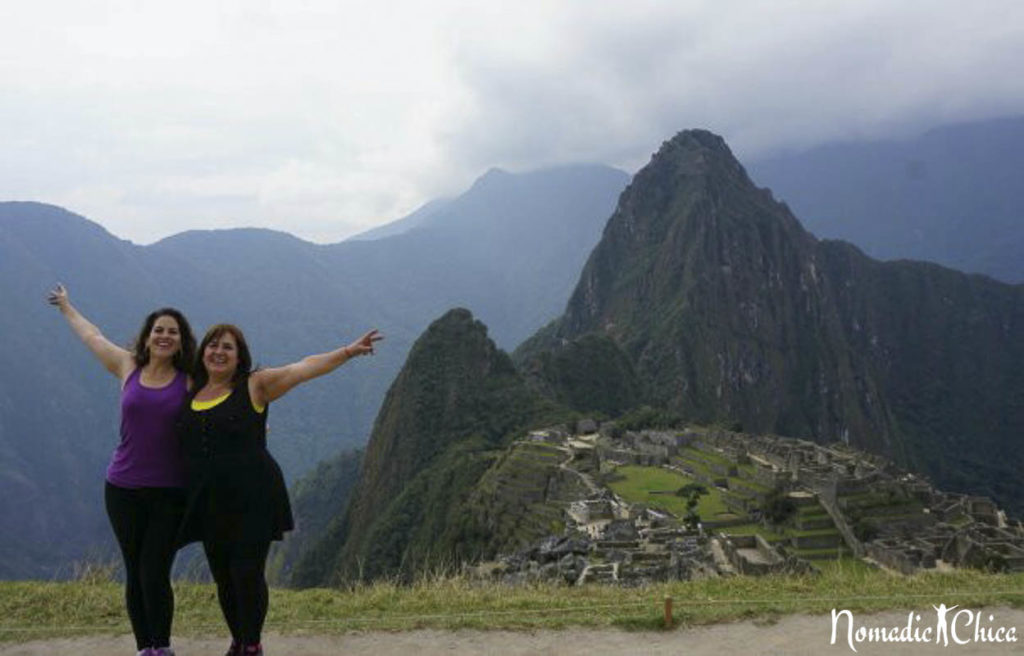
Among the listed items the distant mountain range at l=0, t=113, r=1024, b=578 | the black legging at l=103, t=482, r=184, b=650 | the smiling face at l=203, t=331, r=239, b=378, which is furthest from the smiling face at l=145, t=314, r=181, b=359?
the distant mountain range at l=0, t=113, r=1024, b=578

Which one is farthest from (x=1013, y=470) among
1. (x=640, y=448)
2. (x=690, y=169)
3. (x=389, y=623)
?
(x=389, y=623)

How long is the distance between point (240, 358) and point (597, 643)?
314 cm

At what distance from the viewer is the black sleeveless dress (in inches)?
191

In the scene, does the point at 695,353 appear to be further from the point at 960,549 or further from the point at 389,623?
the point at 389,623

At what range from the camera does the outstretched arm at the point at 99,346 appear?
209 inches

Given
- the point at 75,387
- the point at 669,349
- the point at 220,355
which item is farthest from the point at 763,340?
the point at 220,355

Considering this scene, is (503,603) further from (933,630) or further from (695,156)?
(695,156)

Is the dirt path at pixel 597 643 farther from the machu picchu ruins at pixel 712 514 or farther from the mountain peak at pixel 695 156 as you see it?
the mountain peak at pixel 695 156

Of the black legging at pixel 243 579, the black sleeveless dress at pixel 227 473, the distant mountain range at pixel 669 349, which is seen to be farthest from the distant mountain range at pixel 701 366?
the black sleeveless dress at pixel 227 473

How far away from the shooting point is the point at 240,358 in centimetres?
511

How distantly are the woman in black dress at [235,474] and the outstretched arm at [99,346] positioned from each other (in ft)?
1.88

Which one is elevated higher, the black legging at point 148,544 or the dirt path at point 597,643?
the black legging at point 148,544

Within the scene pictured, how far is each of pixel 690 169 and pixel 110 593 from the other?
147485mm

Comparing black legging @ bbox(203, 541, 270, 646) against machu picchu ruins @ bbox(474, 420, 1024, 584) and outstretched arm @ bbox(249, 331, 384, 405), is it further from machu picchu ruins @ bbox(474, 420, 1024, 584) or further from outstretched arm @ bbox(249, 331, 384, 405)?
machu picchu ruins @ bbox(474, 420, 1024, 584)
